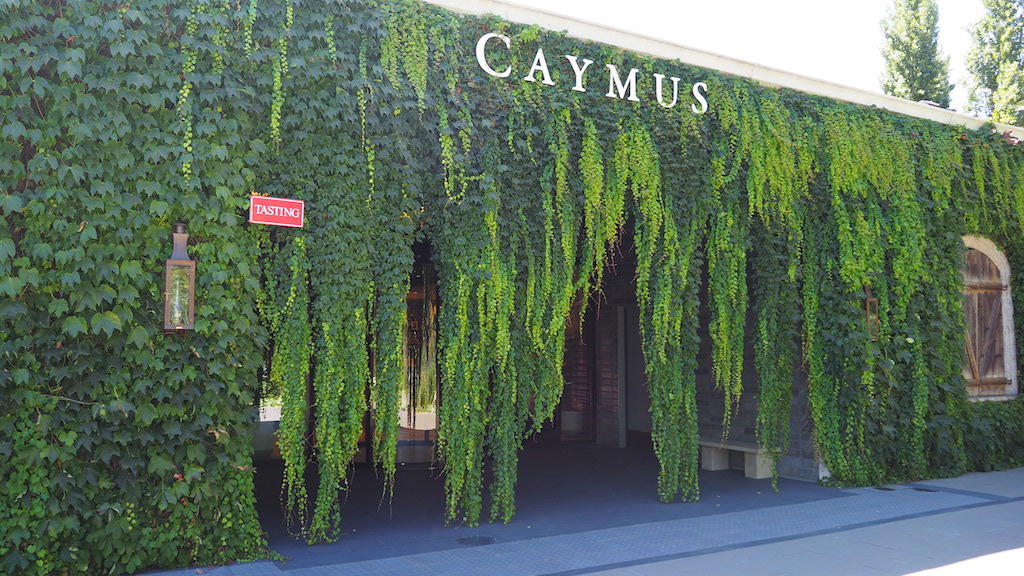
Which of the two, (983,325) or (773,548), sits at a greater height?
(983,325)

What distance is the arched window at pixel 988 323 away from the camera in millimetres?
10086

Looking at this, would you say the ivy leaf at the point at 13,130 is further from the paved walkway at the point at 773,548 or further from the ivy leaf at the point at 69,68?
the paved walkway at the point at 773,548

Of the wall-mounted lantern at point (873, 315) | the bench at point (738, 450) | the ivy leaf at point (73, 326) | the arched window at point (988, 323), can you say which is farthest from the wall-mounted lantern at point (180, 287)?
the arched window at point (988, 323)

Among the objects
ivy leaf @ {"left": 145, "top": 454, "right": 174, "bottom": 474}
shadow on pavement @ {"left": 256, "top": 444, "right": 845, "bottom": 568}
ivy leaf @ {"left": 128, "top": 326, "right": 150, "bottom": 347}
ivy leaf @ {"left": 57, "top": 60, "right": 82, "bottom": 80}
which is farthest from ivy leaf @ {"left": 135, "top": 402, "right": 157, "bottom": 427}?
ivy leaf @ {"left": 57, "top": 60, "right": 82, "bottom": 80}

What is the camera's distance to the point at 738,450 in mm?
9523

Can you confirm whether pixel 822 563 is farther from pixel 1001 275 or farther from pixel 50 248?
pixel 1001 275

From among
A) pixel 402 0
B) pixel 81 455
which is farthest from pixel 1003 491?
pixel 81 455

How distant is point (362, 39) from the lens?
6117 mm

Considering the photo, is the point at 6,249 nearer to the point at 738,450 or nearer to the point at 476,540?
the point at 476,540

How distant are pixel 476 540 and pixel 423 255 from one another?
4.21 metres

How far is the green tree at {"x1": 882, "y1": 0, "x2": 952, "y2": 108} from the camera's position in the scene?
2059 centimetres

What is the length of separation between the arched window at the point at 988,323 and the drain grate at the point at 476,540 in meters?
7.04

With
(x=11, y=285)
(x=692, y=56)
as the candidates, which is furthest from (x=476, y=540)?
(x=692, y=56)

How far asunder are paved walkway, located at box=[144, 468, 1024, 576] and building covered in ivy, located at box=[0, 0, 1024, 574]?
784mm
